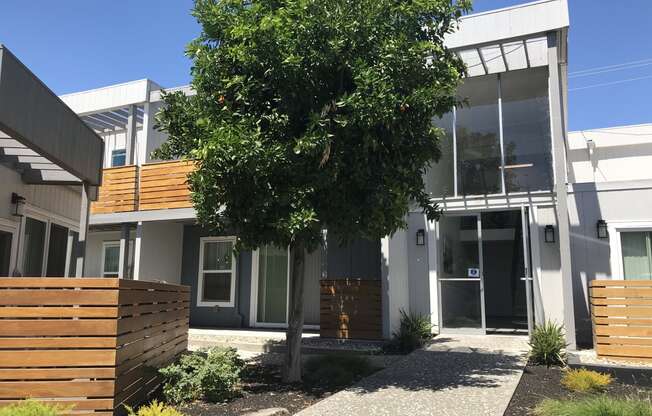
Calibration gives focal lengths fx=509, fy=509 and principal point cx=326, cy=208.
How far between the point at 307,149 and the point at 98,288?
2.75 metres

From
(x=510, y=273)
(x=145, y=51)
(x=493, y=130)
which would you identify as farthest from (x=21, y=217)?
(x=510, y=273)

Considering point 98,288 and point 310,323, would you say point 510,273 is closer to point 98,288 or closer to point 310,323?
point 310,323

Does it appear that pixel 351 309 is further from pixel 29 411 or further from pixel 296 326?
pixel 29 411

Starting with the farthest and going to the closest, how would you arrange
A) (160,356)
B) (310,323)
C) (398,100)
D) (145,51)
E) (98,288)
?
(310,323) → (145,51) → (160,356) → (398,100) → (98,288)

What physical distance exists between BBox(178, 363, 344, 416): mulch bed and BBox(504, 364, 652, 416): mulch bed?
238cm

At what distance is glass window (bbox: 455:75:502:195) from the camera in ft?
39.4

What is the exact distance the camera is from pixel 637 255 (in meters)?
10.5

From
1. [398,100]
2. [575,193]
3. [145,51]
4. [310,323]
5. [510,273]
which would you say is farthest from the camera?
[510,273]

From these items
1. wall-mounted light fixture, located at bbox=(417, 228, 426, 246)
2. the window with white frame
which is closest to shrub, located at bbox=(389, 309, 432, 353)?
wall-mounted light fixture, located at bbox=(417, 228, 426, 246)

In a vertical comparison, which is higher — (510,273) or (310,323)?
(510,273)

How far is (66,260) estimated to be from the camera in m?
10.6

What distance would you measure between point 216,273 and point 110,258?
3933mm

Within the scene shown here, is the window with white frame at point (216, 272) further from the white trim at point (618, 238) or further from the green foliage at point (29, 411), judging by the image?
the green foliage at point (29, 411)

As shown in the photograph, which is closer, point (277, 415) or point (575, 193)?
point (277, 415)
